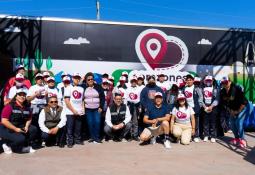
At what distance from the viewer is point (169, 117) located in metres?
7.92

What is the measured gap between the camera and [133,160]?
6.36m

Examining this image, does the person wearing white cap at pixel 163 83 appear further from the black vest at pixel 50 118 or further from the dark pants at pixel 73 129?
the black vest at pixel 50 118

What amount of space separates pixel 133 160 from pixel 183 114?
6.79 feet

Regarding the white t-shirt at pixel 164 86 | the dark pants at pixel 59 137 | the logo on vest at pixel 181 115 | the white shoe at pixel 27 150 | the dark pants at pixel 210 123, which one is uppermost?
the white t-shirt at pixel 164 86

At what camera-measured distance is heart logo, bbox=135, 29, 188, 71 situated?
373 inches

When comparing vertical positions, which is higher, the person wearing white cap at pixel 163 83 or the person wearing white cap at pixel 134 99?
the person wearing white cap at pixel 163 83

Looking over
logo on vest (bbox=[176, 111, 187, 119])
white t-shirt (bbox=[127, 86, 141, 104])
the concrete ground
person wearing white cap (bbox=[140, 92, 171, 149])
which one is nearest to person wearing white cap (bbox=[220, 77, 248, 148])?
the concrete ground

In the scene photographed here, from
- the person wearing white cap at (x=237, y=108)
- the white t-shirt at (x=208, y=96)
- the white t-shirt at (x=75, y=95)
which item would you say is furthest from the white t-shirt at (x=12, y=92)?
the person wearing white cap at (x=237, y=108)

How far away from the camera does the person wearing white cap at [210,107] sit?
823 centimetres

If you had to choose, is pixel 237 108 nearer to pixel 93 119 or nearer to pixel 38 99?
pixel 93 119

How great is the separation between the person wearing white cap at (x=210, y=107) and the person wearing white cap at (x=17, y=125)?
11.6 feet

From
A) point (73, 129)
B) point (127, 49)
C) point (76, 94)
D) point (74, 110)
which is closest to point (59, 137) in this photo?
point (73, 129)

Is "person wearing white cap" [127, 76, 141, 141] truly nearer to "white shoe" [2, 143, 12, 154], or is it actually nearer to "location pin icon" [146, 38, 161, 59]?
"location pin icon" [146, 38, 161, 59]

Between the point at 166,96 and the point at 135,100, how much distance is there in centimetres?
70
